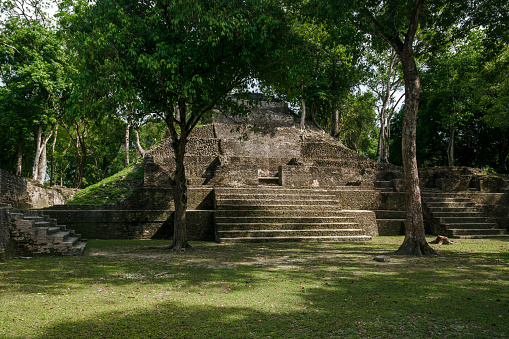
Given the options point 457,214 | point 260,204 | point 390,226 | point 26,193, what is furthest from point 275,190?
point 26,193

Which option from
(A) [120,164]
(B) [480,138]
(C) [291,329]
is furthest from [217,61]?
(A) [120,164]

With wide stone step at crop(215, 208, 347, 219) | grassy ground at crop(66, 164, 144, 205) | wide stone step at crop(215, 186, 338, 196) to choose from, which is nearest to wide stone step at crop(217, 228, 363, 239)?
wide stone step at crop(215, 208, 347, 219)

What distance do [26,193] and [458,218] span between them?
1537 cm

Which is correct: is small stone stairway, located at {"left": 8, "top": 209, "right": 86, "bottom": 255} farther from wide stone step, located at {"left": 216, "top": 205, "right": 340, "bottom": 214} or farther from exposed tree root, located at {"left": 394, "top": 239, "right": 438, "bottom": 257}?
exposed tree root, located at {"left": 394, "top": 239, "right": 438, "bottom": 257}

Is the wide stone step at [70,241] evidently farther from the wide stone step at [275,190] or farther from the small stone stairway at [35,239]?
the wide stone step at [275,190]

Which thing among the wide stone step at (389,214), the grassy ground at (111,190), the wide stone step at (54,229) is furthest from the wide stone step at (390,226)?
the grassy ground at (111,190)

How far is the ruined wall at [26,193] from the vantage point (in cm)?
1179

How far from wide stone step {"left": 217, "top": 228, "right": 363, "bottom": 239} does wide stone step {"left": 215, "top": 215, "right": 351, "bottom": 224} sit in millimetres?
463

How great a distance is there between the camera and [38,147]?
1866 cm

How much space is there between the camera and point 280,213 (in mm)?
10953

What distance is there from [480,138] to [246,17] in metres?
24.3

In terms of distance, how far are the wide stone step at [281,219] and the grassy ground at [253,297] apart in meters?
3.06

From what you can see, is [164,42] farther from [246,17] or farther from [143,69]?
[246,17]

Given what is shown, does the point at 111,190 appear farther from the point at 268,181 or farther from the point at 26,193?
the point at 268,181
